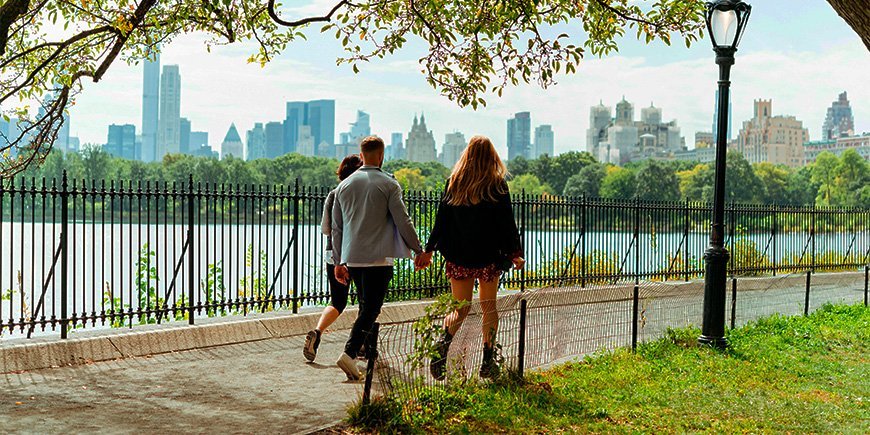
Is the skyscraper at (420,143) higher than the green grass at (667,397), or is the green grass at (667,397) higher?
the skyscraper at (420,143)

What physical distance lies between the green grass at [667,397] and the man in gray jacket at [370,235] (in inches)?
50.0

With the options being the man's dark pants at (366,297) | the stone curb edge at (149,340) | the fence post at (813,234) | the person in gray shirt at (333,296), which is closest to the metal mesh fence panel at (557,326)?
the man's dark pants at (366,297)

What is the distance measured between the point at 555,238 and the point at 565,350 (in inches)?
356

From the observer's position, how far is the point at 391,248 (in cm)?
802

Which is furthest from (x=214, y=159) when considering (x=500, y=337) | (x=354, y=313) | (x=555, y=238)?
(x=500, y=337)

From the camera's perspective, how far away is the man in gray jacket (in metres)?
7.96

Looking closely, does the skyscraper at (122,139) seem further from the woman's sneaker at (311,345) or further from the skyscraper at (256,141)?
the woman's sneaker at (311,345)

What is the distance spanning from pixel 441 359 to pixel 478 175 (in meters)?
1.61

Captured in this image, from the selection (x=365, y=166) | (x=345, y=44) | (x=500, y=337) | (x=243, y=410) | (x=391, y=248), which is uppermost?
(x=345, y=44)

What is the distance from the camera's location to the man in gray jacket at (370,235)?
7.96 meters

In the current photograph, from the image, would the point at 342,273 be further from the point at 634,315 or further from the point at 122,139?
the point at 122,139

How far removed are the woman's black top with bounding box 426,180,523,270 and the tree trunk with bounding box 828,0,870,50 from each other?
9.33 feet

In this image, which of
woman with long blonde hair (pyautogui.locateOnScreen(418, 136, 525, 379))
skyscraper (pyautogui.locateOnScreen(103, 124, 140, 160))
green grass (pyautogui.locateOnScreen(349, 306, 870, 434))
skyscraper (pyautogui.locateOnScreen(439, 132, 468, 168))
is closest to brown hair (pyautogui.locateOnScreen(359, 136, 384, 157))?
woman with long blonde hair (pyautogui.locateOnScreen(418, 136, 525, 379))

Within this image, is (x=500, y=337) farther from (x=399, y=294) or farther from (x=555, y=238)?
(x=555, y=238)
